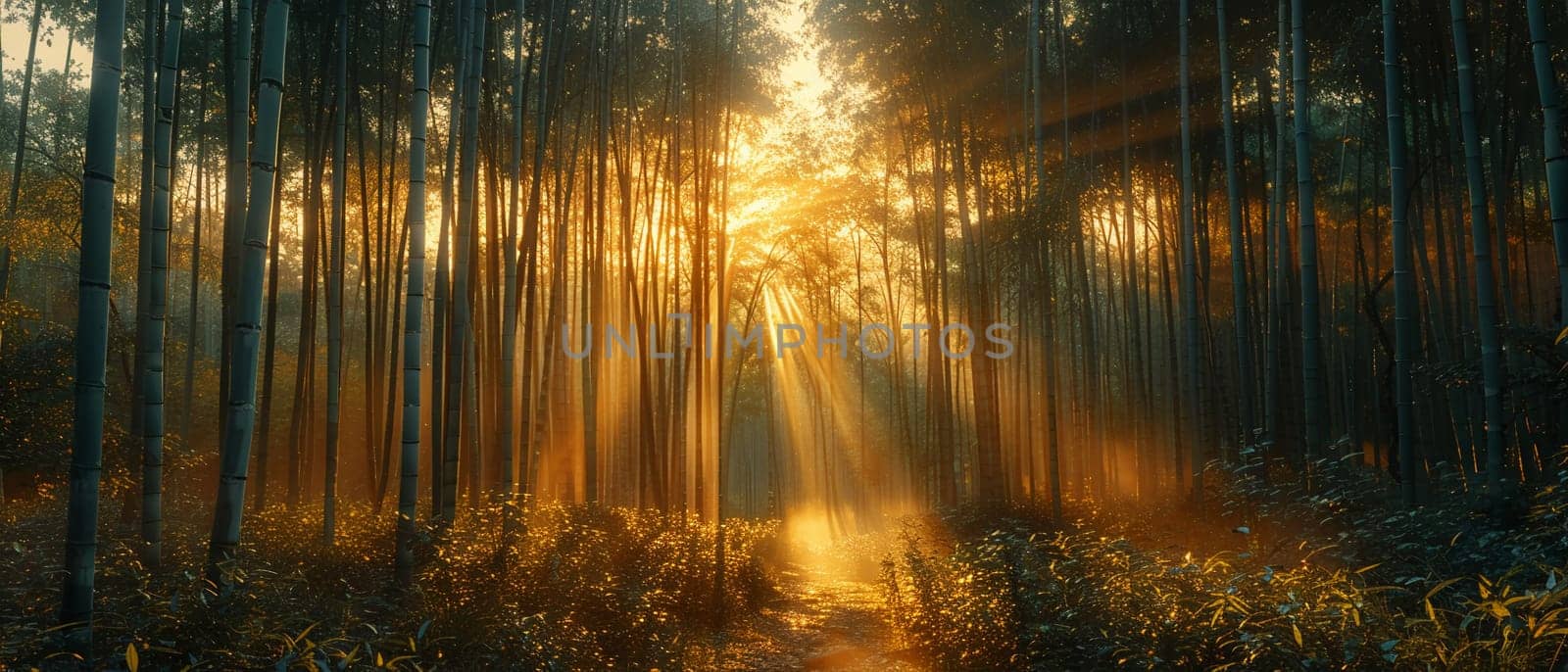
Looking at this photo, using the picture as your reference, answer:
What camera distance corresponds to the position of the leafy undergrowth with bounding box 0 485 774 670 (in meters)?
2.80

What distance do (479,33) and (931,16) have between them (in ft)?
20.3

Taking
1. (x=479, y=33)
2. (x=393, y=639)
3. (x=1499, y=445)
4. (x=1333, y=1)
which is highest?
(x=1333, y=1)

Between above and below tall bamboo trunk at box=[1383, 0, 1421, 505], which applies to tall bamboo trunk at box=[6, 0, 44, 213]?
above

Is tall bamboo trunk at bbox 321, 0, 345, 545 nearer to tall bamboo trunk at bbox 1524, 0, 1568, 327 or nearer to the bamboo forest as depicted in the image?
the bamboo forest

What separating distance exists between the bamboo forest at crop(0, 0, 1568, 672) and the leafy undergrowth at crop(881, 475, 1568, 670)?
1.3 inches

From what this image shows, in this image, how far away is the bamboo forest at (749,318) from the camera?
345 centimetres

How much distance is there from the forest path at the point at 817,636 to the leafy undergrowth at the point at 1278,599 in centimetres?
23

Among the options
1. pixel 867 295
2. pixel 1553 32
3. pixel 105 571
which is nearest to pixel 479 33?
pixel 105 571

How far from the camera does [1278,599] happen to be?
3.44 meters

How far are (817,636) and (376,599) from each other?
3.50m

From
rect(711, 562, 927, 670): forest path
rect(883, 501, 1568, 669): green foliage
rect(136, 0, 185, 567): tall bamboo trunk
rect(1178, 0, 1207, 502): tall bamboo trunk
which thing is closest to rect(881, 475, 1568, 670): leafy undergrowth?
rect(883, 501, 1568, 669): green foliage

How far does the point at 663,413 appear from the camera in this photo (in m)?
10.8

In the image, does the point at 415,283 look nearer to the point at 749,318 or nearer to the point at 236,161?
the point at 236,161

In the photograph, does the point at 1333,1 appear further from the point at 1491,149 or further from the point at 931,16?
the point at 931,16
